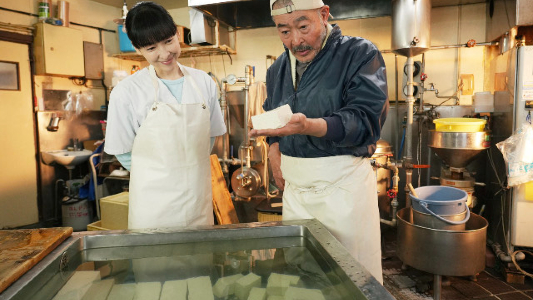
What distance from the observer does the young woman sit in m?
1.91

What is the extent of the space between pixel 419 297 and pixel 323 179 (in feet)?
6.63

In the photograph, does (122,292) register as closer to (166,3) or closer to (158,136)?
(158,136)

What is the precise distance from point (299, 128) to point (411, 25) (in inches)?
119

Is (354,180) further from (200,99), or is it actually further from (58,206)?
(58,206)

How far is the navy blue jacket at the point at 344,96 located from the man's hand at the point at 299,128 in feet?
0.34

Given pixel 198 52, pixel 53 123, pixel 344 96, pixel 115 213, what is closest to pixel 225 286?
pixel 344 96

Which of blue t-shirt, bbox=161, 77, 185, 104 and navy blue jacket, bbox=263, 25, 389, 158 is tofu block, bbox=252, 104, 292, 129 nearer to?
navy blue jacket, bbox=263, 25, 389, 158

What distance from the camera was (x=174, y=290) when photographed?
114cm

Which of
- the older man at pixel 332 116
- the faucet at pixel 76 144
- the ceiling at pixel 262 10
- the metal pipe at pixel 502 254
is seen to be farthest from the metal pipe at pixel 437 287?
the faucet at pixel 76 144

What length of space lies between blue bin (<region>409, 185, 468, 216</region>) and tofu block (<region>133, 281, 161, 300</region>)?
7.36 ft

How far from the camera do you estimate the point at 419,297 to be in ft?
9.87

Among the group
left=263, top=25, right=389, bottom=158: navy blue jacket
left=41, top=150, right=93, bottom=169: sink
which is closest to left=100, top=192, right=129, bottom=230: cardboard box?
left=263, top=25, right=389, bottom=158: navy blue jacket

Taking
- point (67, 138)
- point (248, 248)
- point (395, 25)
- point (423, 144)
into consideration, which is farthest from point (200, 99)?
point (67, 138)

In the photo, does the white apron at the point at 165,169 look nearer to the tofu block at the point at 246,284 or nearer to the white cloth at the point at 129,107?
the white cloth at the point at 129,107
